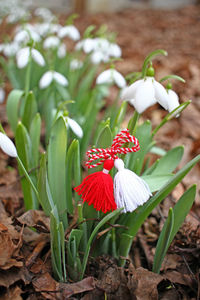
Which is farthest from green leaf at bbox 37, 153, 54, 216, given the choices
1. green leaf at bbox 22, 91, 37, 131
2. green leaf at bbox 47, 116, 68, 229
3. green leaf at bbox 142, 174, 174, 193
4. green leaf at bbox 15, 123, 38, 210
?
green leaf at bbox 22, 91, 37, 131

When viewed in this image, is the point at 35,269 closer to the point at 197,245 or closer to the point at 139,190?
the point at 139,190

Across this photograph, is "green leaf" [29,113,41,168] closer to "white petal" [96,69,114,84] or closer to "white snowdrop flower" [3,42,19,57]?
"white petal" [96,69,114,84]

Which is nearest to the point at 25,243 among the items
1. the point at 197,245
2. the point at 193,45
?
the point at 197,245

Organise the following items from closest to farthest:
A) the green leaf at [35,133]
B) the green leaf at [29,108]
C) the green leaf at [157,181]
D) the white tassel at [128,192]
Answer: the white tassel at [128,192] → the green leaf at [157,181] → the green leaf at [35,133] → the green leaf at [29,108]

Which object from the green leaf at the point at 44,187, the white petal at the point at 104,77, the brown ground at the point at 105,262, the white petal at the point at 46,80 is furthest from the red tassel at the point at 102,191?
the white petal at the point at 46,80

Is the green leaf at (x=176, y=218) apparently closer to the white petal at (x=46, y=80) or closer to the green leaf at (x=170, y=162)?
the green leaf at (x=170, y=162)

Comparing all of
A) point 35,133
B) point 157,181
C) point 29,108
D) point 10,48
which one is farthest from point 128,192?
point 10,48
